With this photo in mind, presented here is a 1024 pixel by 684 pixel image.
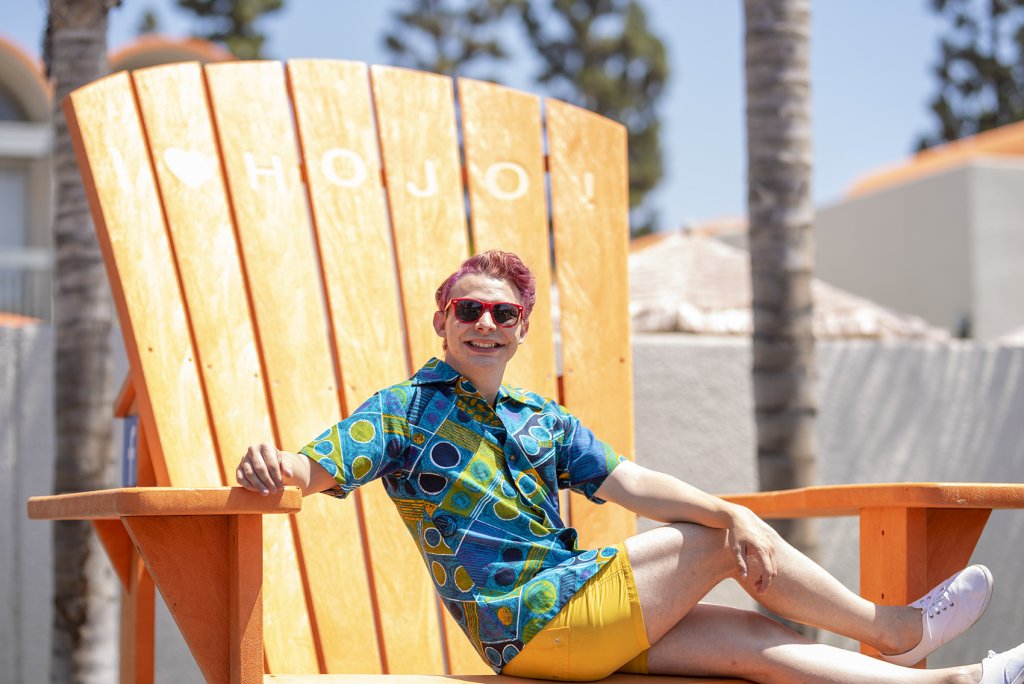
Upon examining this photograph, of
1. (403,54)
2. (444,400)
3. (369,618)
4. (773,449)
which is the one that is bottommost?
(369,618)

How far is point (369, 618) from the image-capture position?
9.53 ft

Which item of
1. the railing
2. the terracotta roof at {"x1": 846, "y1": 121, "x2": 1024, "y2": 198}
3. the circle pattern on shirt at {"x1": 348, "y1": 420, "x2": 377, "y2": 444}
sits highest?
the terracotta roof at {"x1": 846, "y1": 121, "x2": 1024, "y2": 198}

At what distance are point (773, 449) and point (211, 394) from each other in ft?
6.41

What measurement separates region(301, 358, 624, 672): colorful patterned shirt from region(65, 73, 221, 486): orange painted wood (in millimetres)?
746

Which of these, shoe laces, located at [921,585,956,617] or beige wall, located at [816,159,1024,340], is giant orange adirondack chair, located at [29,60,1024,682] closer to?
shoe laces, located at [921,585,956,617]

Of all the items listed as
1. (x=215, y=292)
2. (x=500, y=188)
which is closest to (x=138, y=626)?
(x=215, y=292)

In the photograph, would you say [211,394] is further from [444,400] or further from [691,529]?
[691,529]

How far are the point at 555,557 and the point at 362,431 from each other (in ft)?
1.35

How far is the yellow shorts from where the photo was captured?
2.13m

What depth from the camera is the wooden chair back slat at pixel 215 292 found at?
2828mm

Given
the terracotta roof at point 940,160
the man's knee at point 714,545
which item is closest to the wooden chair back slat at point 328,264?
the man's knee at point 714,545

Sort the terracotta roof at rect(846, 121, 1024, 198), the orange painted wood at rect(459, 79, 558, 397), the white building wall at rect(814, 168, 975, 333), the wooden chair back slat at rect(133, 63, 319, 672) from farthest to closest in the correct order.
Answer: the terracotta roof at rect(846, 121, 1024, 198) → the white building wall at rect(814, 168, 975, 333) → the orange painted wood at rect(459, 79, 558, 397) → the wooden chair back slat at rect(133, 63, 319, 672)

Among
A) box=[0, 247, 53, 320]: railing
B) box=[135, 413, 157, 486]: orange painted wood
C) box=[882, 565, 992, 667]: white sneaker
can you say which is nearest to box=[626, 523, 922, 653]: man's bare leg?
box=[882, 565, 992, 667]: white sneaker

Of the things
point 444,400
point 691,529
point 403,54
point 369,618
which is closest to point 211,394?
point 369,618
